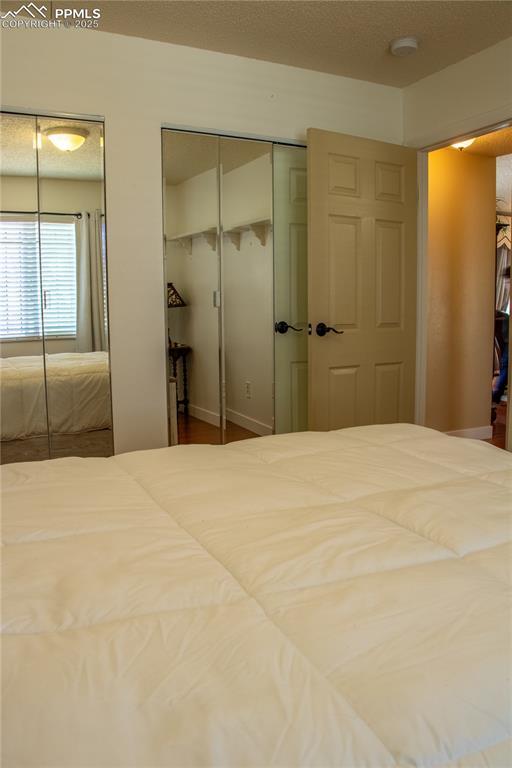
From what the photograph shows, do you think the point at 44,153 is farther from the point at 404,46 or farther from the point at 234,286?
the point at 404,46

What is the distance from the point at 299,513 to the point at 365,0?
2.73 meters

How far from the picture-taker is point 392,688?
0.80 meters

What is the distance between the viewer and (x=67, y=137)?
3.35 metres

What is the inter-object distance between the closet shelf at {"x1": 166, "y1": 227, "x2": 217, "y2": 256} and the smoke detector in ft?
4.65

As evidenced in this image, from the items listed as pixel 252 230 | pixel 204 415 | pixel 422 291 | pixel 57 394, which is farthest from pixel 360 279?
pixel 57 394

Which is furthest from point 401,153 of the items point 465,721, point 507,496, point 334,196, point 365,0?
point 465,721

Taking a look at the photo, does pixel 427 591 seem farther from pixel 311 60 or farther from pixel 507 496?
pixel 311 60

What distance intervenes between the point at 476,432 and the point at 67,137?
371 cm

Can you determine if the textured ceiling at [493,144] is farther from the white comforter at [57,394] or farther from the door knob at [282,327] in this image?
the white comforter at [57,394]

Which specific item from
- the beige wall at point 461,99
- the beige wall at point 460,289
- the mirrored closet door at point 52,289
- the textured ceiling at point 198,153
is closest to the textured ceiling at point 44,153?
the mirrored closet door at point 52,289

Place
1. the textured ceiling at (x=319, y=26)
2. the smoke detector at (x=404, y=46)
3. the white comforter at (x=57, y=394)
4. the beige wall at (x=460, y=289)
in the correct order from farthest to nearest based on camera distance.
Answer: the beige wall at (x=460, y=289), the smoke detector at (x=404, y=46), the white comforter at (x=57, y=394), the textured ceiling at (x=319, y=26)

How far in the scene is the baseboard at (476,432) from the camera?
16.5 feet

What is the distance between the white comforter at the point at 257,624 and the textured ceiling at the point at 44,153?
216cm

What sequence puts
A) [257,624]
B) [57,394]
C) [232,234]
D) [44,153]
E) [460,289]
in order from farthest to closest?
1. [460,289]
2. [232,234]
3. [57,394]
4. [44,153]
5. [257,624]
